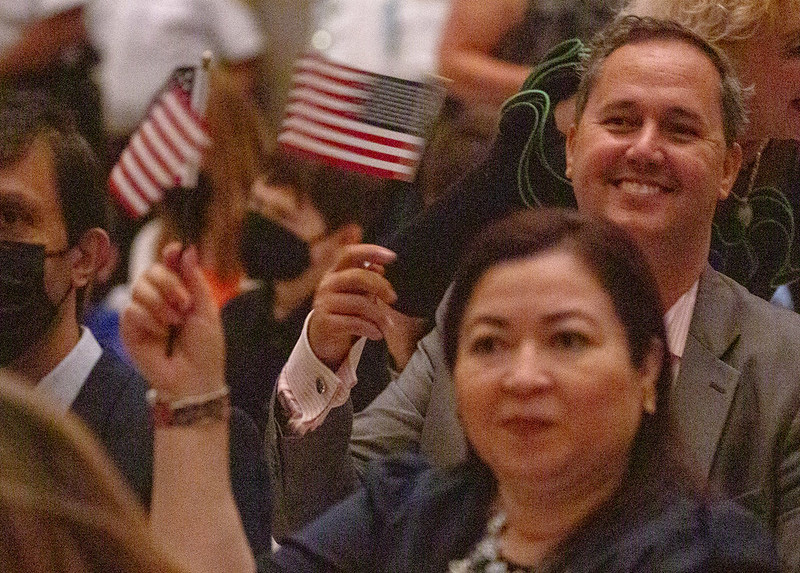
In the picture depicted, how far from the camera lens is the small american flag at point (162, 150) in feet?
7.84

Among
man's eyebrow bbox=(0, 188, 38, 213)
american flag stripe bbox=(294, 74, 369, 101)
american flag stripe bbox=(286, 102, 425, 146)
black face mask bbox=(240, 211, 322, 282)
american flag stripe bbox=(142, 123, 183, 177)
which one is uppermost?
american flag stripe bbox=(294, 74, 369, 101)

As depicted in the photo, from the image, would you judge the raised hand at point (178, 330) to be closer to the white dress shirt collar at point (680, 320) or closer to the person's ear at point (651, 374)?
the person's ear at point (651, 374)

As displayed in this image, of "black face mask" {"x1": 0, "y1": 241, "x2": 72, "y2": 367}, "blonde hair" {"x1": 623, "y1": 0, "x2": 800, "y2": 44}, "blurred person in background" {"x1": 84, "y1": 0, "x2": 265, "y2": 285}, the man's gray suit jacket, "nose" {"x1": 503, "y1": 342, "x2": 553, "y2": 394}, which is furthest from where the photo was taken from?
"blurred person in background" {"x1": 84, "y1": 0, "x2": 265, "y2": 285}

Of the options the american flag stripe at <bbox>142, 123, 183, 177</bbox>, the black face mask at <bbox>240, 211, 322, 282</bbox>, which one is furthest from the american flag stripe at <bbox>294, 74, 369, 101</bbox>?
the black face mask at <bbox>240, 211, 322, 282</bbox>

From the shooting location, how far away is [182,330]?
1.68 meters

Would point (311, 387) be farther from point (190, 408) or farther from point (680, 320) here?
point (680, 320)

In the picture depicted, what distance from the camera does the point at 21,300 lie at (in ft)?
7.39

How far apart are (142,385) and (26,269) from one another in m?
0.26

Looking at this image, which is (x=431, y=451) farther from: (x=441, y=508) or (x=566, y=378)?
(x=566, y=378)

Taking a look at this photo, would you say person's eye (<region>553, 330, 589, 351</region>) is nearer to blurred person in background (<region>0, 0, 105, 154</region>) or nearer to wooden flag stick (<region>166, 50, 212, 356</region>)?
wooden flag stick (<region>166, 50, 212, 356</region>)

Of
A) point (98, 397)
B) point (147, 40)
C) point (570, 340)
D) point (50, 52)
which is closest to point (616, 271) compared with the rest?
point (570, 340)

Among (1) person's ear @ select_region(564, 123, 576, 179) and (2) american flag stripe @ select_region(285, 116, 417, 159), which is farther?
(2) american flag stripe @ select_region(285, 116, 417, 159)

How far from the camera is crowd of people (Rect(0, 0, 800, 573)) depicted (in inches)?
59.2

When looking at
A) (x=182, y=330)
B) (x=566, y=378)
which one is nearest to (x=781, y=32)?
(x=566, y=378)
